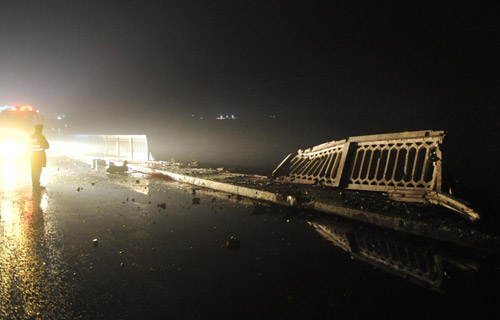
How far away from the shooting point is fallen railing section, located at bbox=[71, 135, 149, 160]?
21.9 meters

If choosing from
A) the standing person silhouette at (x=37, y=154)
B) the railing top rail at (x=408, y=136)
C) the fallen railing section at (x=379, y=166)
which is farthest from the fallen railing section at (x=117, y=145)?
the railing top rail at (x=408, y=136)

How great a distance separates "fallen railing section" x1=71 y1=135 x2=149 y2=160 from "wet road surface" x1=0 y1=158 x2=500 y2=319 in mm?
14792

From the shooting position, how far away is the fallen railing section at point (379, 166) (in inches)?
273

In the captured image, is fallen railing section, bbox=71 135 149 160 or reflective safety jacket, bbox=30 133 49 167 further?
fallen railing section, bbox=71 135 149 160

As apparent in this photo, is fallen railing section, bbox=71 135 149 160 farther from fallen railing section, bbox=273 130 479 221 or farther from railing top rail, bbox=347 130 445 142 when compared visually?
railing top rail, bbox=347 130 445 142

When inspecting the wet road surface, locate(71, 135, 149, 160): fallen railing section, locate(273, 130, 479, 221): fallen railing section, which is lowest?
the wet road surface

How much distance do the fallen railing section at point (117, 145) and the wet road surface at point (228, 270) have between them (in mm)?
14792

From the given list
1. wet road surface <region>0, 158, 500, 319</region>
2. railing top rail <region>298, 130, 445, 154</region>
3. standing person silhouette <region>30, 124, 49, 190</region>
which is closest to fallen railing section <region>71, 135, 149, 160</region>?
standing person silhouette <region>30, 124, 49, 190</region>

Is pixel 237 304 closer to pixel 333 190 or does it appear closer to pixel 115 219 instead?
pixel 115 219

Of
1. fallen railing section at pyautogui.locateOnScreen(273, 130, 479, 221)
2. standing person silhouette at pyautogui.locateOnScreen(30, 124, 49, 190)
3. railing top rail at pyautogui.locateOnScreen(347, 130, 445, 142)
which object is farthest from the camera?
standing person silhouette at pyautogui.locateOnScreen(30, 124, 49, 190)

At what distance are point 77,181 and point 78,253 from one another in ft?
31.0

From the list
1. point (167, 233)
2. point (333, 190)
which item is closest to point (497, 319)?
point (167, 233)

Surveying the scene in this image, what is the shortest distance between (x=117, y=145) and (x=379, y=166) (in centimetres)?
2116

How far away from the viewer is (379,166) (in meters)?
9.20
